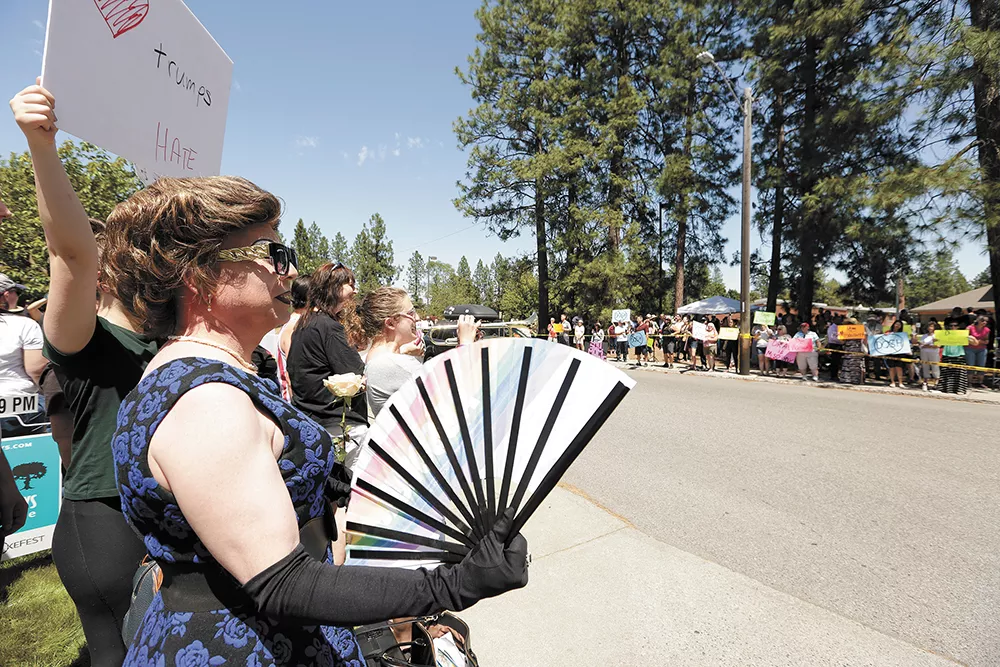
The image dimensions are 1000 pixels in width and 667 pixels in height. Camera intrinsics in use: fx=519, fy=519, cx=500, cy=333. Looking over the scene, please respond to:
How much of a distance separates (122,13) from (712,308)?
2108cm

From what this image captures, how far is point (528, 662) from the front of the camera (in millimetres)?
2477

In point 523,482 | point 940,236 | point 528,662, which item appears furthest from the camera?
point 940,236

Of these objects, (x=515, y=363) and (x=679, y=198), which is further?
(x=679, y=198)

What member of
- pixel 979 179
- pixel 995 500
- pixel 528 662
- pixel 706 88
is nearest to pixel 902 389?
pixel 979 179

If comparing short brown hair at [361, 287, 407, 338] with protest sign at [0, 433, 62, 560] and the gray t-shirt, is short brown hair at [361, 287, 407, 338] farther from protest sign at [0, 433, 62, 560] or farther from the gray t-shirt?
protest sign at [0, 433, 62, 560]

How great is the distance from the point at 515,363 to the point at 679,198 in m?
23.8

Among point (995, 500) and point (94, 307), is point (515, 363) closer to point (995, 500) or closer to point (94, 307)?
point (94, 307)

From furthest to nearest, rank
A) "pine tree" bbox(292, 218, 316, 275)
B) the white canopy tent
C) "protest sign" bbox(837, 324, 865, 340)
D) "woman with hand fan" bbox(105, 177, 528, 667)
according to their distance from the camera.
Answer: "pine tree" bbox(292, 218, 316, 275) → the white canopy tent → "protest sign" bbox(837, 324, 865, 340) → "woman with hand fan" bbox(105, 177, 528, 667)

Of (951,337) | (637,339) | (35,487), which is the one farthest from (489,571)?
(637,339)

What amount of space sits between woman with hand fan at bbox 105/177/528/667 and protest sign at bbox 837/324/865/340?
1362 cm

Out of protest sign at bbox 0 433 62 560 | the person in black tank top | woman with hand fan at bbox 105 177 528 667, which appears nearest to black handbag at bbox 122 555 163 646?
woman with hand fan at bbox 105 177 528 667

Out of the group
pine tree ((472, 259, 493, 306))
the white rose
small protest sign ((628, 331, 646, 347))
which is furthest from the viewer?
pine tree ((472, 259, 493, 306))

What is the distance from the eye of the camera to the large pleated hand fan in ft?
3.45

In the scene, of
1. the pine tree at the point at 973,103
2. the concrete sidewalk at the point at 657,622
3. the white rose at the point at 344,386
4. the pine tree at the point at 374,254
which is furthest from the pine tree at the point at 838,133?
the pine tree at the point at 374,254
